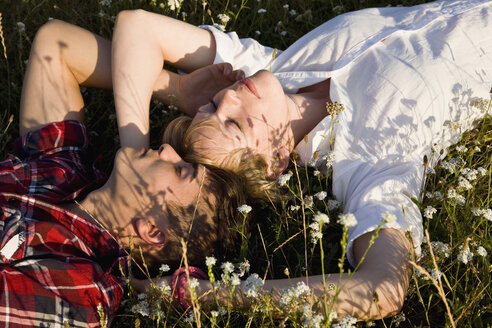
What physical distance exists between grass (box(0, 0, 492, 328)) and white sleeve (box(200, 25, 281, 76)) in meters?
0.44

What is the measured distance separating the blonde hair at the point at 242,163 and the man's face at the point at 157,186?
22 centimetres

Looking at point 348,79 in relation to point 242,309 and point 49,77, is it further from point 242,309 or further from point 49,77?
point 49,77

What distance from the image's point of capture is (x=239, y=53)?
355 cm

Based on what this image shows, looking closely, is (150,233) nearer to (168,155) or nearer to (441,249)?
(168,155)

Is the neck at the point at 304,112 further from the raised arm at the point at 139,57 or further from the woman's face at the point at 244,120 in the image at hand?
the raised arm at the point at 139,57

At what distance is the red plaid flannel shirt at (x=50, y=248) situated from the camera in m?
2.29

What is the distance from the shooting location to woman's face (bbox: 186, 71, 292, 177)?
285 cm

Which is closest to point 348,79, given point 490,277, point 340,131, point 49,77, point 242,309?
point 340,131

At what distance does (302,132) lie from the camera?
322 cm

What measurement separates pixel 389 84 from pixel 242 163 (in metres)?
1.00

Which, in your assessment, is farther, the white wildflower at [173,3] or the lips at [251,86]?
the white wildflower at [173,3]

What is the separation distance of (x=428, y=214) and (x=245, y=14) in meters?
2.76

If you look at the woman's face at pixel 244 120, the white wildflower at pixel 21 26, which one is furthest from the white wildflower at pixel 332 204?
the white wildflower at pixel 21 26

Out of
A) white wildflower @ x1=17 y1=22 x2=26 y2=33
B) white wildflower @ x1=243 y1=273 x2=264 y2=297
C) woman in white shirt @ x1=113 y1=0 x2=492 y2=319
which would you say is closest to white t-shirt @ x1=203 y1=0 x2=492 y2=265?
woman in white shirt @ x1=113 y1=0 x2=492 y2=319
